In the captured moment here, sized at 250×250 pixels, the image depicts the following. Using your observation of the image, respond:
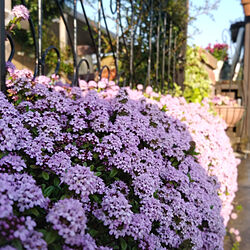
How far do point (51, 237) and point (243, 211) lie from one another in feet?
8.56

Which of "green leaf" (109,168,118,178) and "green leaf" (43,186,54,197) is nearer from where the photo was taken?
"green leaf" (43,186,54,197)

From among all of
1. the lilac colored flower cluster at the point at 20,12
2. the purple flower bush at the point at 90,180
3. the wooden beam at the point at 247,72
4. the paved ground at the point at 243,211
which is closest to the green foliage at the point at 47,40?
the wooden beam at the point at 247,72

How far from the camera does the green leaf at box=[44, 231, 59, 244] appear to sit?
2.41 ft

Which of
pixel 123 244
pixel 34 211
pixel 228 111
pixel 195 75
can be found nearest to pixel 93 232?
pixel 123 244

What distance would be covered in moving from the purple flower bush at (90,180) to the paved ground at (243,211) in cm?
71

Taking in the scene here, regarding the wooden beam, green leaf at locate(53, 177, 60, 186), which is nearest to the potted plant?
the wooden beam

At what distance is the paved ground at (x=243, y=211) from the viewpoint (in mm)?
2320

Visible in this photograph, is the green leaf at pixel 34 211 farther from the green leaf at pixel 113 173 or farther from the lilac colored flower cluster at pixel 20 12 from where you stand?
the lilac colored flower cluster at pixel 20 12

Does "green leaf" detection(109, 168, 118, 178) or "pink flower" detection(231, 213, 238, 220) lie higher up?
"green leaf" detection(109, 168, 118, 178)

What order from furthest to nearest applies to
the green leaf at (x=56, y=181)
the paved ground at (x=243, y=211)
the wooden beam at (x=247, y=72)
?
the wooden beam at (x=247, y=72), the paved ground at (x=243, y=211), the green leaf at (x=56, y=181)

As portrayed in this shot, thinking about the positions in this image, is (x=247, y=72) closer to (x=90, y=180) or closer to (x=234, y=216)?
(x=234, y=216)

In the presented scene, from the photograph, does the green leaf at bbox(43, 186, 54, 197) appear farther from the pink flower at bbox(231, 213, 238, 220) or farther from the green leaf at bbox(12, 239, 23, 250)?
the pink flower at bbox(231, 213, 238, 220)

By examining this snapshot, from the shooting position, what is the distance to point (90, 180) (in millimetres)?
919

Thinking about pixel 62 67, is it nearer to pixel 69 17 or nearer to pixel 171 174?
pixel 69 17
